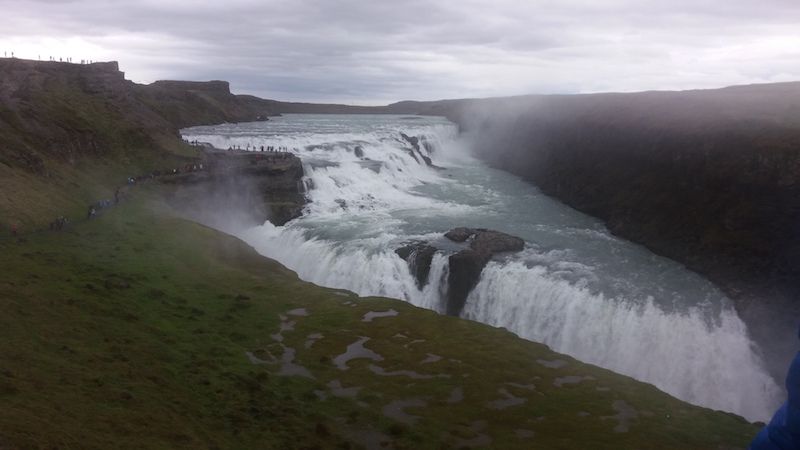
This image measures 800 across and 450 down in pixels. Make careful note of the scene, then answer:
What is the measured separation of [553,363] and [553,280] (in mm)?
9478

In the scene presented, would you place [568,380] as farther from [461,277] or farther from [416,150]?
[416,150]

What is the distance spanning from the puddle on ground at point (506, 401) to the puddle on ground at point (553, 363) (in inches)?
133

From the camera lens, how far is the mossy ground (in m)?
16.7

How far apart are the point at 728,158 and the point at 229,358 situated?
1423 inches

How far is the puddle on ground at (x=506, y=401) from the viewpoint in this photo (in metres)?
20.7

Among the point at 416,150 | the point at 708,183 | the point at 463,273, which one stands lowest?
the point at 463,273

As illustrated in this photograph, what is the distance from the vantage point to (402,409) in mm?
20297

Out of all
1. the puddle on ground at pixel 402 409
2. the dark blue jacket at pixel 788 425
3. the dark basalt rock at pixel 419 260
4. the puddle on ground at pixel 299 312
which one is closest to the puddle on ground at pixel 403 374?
the puddle on ground at pixel 402 409

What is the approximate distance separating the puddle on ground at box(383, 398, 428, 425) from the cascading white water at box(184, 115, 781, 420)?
12913 mm

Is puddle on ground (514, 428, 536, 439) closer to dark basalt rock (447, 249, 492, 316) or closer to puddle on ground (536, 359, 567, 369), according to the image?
puddle on ground (536, 359, 567, 369)

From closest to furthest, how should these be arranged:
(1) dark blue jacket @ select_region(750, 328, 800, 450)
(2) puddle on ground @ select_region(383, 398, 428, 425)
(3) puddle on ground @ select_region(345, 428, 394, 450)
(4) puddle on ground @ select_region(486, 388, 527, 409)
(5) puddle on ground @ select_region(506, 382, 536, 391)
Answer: (1) dark blue jacket @ select_region(750, 328, 800, 450), (3) puddle on ground @ select_region(345, 428, 394, 450), (2) puddle on ground @ select_region(383, 398, 428, 425), (4) puddle on ground @ select_region(486, 388, 527, 409), (5) puddle on ground @ select_region(506, 382, 536, 391)

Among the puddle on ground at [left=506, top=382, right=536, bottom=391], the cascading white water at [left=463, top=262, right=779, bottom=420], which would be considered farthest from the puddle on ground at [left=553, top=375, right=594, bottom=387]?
the cascading white water at [left=463, top=262, right=779, bottom=420]

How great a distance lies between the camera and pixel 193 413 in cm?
1809

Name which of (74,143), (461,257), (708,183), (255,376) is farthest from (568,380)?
(74,143)
